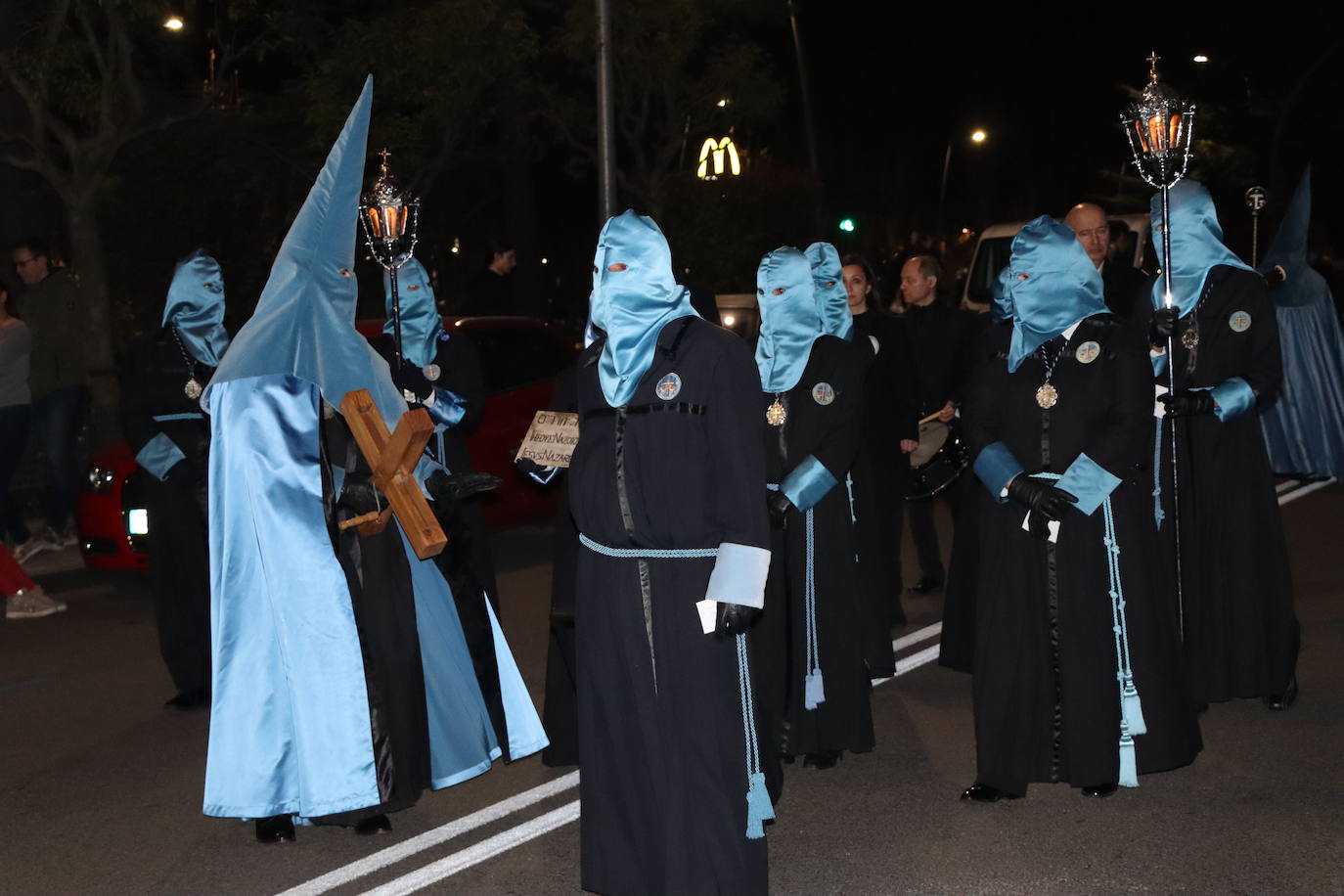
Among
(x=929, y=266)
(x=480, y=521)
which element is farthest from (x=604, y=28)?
(x=480, y=521)

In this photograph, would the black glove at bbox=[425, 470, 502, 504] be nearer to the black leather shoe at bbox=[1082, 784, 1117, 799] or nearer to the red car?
the black leather shoe at bbox=[1082, 784, 1117, 799]

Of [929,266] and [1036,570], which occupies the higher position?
[929,266]

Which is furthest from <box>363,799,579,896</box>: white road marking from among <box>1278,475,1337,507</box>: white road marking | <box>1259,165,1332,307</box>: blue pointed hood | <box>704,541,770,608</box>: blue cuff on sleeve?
<box>1278,475,1337,507</box>: white road marking

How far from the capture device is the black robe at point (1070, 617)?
227 inches

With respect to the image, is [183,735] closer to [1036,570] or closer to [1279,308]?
[1036,570]

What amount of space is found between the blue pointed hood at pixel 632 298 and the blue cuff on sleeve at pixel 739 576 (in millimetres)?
539

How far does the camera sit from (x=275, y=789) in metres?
5.53

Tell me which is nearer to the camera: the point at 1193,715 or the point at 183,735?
the point at 1193,715

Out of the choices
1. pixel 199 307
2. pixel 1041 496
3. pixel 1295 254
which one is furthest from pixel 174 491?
pixel 1295 254

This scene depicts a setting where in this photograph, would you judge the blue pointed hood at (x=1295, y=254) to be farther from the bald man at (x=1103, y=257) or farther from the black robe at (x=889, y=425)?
the black robe at (x=889, y=425)

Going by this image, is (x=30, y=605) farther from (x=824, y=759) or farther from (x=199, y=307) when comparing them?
(x=824, y=759)

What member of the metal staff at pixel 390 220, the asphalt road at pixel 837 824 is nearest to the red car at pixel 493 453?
the asphalt road at pixel 837 824

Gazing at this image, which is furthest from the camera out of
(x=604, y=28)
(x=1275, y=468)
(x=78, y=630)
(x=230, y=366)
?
(x=604, y=28)

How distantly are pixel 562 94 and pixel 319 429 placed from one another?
17751 mm
